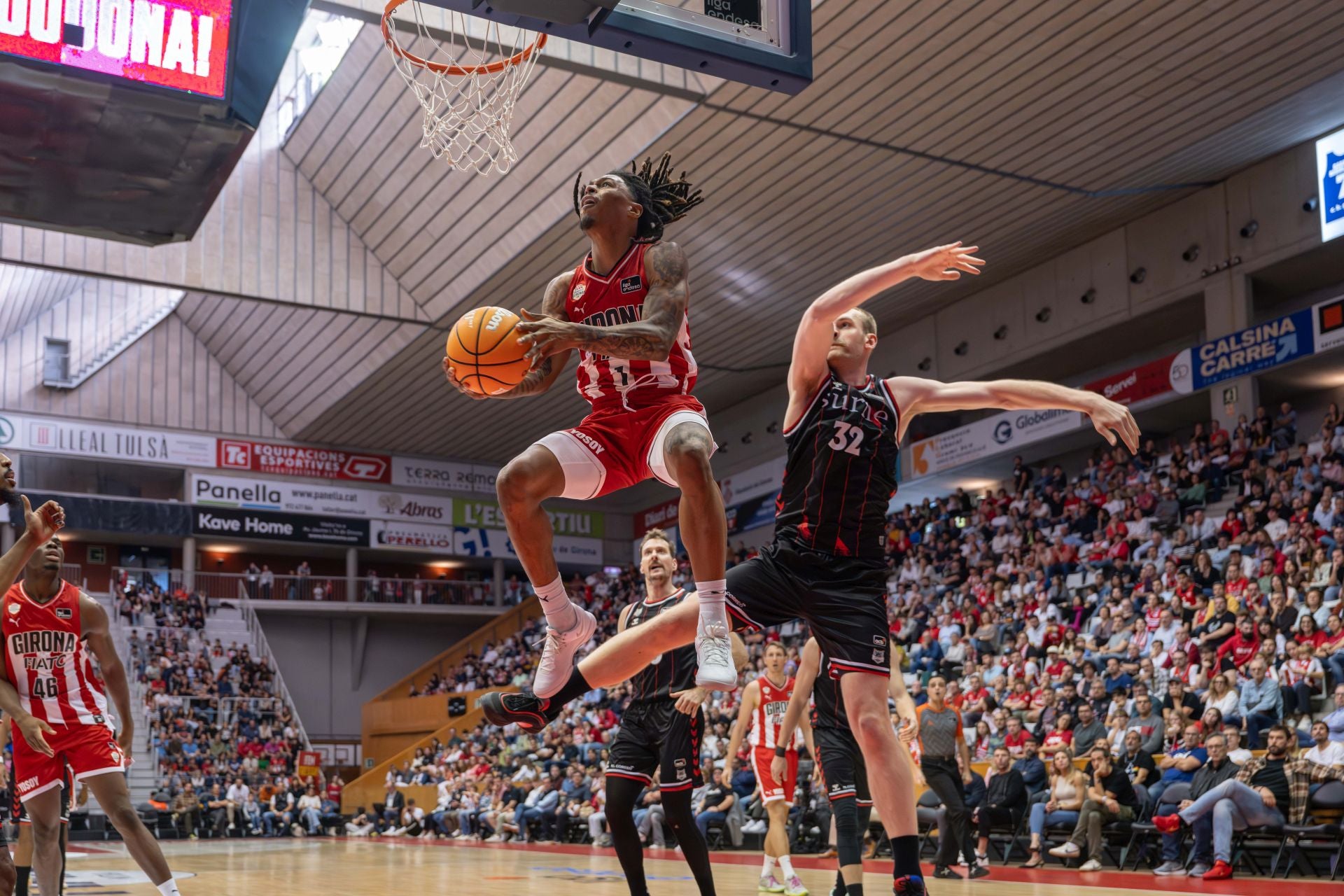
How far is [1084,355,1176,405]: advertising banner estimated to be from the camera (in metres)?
22.9

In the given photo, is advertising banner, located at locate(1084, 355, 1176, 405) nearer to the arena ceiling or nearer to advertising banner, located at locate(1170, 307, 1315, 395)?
advertising banner, located at locate(1170, 307, 1315, 395)

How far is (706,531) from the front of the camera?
16.8 feet

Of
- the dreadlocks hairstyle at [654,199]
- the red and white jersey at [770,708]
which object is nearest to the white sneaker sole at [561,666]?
the dreadlocks hairstyle at [654,199]

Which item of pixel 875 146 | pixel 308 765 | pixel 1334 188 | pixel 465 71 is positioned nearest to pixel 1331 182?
pixel 1334 188

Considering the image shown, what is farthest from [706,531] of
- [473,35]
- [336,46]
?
[336,46]

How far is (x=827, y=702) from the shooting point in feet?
26.1

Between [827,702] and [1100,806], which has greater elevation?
[827,702]

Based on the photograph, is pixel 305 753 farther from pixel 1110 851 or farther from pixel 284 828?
pixel 1110 851

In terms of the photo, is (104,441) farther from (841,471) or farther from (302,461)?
(841,471)

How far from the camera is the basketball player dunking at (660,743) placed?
706 centimetres

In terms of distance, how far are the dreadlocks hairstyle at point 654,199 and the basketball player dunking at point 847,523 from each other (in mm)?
745

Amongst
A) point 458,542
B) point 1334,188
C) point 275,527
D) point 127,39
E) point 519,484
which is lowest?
point 519,484

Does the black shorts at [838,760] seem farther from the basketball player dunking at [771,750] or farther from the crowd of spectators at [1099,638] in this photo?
the crowd of spectators at [1099,638]

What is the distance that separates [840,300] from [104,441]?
33514 mm
